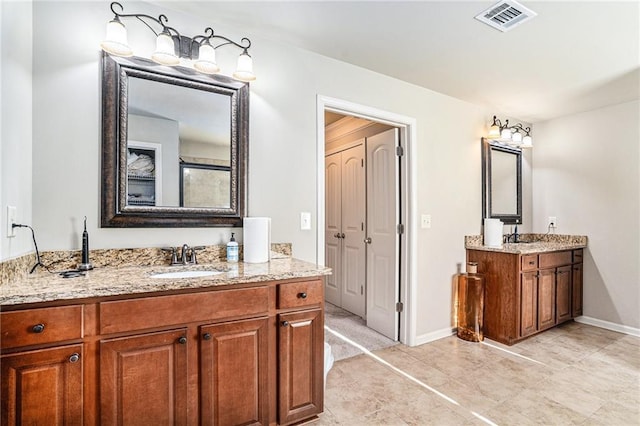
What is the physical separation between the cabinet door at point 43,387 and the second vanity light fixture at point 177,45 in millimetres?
1415

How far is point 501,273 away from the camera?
3.02 m

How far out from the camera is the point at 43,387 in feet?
3.86

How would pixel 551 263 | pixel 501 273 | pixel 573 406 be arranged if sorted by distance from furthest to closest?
1. pixel 551 263
2. pixel 501 273
3. pixel 573 406

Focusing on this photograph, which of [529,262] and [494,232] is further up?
[494,232]

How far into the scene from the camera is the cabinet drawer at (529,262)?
2950 mm

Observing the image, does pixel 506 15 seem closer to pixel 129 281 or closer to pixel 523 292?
pixel 523 292

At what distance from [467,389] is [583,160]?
306 cm

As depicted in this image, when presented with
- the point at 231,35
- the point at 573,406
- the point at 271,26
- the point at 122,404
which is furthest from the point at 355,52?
the point at 573,406

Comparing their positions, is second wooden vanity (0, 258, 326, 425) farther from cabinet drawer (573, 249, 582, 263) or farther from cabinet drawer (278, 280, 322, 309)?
cabinet drawer (573, 249, 582, 263)

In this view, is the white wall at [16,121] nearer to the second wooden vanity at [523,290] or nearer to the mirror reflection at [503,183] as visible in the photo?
the second wooden vanity at [523,290]

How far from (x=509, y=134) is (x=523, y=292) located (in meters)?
1.67

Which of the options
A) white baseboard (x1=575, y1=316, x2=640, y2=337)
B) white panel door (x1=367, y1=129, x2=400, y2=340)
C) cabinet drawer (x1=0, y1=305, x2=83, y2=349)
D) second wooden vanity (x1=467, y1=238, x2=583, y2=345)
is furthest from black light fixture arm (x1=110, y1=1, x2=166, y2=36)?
white baseboard (x1=575, y1=316, x2=640, y2=337)

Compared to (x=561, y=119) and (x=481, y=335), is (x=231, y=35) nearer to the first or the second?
(x=481, y=335)

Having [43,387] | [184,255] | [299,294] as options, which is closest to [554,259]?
[299,294]
